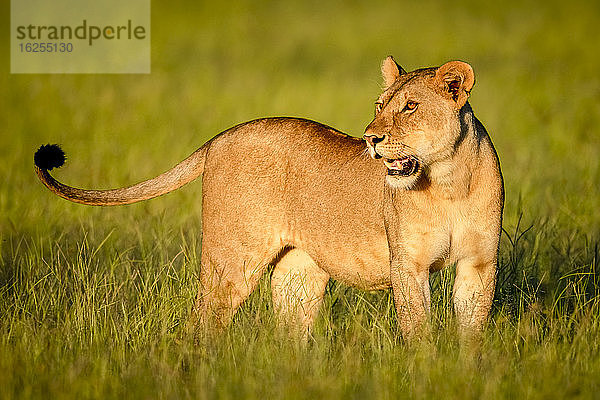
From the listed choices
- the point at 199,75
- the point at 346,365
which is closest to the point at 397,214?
the point at 346,365

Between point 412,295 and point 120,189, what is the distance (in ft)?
4.96

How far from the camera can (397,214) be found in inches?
175

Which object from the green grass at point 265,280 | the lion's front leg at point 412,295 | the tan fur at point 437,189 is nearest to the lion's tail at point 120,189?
the green grass at point 265,280

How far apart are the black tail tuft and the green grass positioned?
24.0 inches

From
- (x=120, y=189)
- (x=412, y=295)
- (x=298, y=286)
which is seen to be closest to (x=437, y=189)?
(x=412, y=295)

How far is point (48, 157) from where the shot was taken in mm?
4680

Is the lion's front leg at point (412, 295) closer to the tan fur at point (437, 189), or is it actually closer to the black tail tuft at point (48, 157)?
the tan fur at point (437, 189)

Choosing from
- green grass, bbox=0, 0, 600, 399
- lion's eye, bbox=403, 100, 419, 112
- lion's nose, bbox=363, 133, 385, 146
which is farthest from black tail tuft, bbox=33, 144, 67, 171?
lion's eye, bbox=403, 100, 419, 112

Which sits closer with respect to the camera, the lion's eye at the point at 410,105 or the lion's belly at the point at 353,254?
the lion's eye at the point at 410,105

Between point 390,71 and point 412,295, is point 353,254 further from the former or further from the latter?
point 390,71

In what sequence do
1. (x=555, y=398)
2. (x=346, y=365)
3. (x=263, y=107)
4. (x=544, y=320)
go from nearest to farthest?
(x=555, y=398) < (x=346, y=365) < (x=544, y=320) < (x=263, y=107)

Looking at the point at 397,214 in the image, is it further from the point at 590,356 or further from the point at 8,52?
the point at 8,52

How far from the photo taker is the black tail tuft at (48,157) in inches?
184

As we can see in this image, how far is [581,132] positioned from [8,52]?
8992 mm
